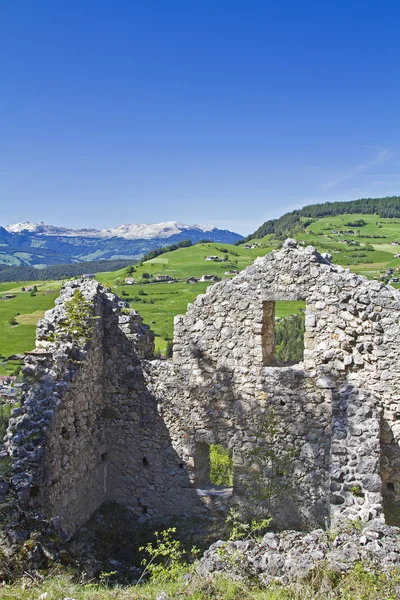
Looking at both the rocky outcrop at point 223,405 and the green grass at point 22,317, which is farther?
the green grass at point 22,317

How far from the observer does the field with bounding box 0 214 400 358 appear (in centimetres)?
8141

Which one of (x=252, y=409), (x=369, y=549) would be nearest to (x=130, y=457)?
(x=252, y=409)

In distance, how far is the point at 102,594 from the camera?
580 centimetres

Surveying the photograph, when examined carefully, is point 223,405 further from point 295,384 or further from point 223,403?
point 295,384

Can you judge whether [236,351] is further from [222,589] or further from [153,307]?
[153,307]

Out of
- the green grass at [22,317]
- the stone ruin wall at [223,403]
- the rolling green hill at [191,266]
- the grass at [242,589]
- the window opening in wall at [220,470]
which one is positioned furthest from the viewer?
the green grass at [22,317]

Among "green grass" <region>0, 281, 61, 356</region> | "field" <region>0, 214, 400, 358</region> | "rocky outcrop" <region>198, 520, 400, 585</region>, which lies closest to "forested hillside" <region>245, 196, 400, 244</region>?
"field" <region>0, 214, 400, 358</region>

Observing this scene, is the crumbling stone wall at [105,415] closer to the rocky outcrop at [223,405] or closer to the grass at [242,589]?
the rocky outcrop at [223,405]

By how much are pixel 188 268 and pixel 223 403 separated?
10106cm

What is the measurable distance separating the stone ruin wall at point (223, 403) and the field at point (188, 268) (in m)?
52.9

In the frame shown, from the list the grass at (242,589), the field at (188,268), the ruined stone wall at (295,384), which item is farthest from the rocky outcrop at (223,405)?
the field at (188,268)

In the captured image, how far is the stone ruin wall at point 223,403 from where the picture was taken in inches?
355

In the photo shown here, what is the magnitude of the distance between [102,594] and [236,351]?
5571 millimetres

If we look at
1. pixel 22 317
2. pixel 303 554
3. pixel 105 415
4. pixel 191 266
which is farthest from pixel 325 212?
pixel 303 554
